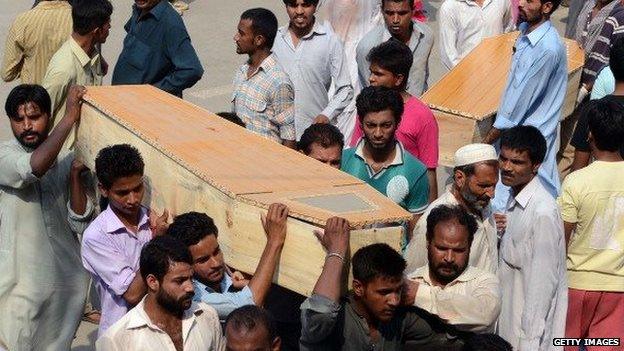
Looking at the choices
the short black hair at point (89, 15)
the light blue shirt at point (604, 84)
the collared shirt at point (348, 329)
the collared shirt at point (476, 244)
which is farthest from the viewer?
the light blue shirt at point (604, 84)

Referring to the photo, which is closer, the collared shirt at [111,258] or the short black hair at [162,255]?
the short black hair at [162,255]

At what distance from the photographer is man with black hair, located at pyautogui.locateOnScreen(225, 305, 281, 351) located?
4664 mm

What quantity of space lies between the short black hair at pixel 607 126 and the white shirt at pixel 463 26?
126 inches

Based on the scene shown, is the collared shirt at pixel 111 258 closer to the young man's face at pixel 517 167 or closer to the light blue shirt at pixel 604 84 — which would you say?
the young man's face at pixel 517 167

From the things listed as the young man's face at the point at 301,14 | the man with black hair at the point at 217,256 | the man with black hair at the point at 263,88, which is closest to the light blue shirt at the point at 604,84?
the young man's face at the point at 301,14

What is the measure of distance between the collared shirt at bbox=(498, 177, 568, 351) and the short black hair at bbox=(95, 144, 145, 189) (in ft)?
5.54

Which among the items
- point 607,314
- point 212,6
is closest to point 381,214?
point 607,314

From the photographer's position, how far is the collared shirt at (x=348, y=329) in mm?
4918

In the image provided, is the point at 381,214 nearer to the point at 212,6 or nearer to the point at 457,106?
the point at 457,106

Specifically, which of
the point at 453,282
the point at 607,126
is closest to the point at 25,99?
the point at 453,282

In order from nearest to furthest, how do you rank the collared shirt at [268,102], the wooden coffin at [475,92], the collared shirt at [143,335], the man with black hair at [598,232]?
the collared shirt at [143,335]
the man with black hair at [598,232]
the collared shirt at [268,102]
the wooden coffin at [475,92]

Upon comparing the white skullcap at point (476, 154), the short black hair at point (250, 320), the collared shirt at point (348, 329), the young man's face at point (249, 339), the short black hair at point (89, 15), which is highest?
the short black hair at point (89, 15)

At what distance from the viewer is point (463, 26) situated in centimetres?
955

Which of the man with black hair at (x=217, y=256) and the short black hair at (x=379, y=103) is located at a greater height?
the short black hair at (x=379, y=103)
